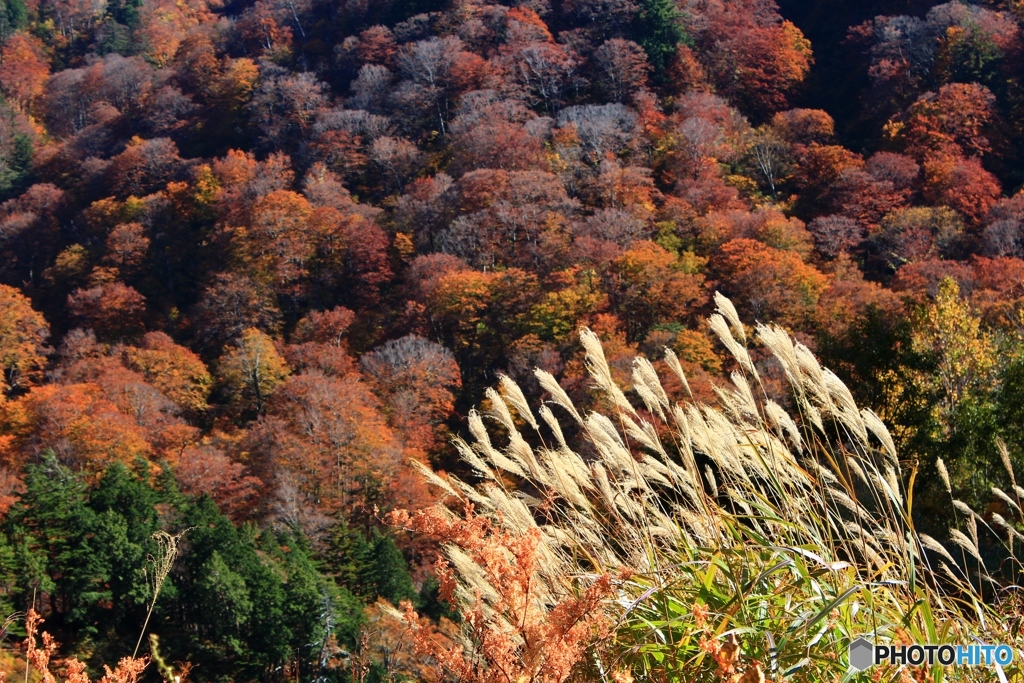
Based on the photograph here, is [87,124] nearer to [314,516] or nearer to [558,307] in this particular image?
[558,307]

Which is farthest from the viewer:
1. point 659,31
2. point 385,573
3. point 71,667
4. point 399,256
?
point 659,31

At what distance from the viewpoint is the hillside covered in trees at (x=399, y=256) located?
20.8 metres

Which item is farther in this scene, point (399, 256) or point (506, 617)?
point (399, 256)

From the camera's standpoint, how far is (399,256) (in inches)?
1938

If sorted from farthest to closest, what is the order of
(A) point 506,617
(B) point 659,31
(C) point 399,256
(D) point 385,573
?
(B) point 659,31 < (C) point 399,256 < (D) point 385,573 < (A) point 506,617

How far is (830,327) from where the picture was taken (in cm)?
2988
